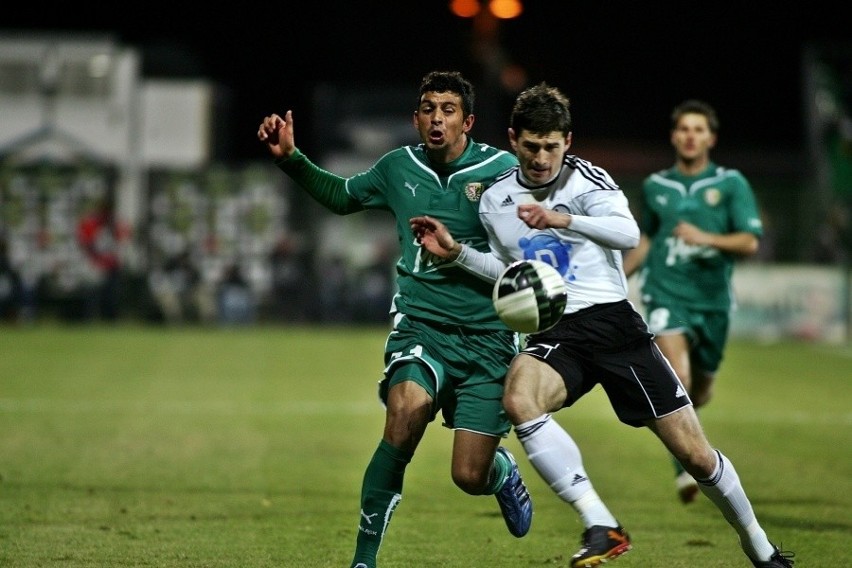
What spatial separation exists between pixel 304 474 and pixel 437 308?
3.47 meters

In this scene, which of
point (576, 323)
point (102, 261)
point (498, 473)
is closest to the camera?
point (576, 323)

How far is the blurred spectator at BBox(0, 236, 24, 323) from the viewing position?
27.4m

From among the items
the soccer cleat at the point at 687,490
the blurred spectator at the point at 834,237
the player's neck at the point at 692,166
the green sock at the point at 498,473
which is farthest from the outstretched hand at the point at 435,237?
the blurred spectator at the point at 834,237

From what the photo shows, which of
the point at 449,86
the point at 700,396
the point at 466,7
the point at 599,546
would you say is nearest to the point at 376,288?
the point at 466,7

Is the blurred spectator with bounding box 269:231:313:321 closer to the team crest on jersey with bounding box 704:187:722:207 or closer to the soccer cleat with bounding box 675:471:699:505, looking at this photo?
the team crest on jersey with bounding box 704:187:722:207

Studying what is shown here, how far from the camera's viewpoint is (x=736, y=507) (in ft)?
19.8

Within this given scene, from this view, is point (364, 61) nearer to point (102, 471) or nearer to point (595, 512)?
point (102, 471)

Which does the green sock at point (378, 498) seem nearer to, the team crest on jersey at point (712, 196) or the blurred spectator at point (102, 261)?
the team crest on jersey at point (712, 196)

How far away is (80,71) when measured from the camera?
115ft

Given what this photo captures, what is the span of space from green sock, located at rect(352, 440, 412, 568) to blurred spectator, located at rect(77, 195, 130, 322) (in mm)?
21861

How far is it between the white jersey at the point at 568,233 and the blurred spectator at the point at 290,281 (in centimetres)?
2163

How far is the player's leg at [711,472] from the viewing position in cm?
599

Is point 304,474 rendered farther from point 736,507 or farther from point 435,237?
point 736,507

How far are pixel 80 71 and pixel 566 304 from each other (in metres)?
30.9
